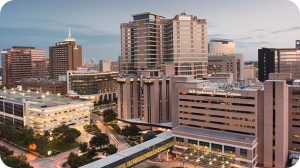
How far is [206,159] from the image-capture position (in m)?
66.1

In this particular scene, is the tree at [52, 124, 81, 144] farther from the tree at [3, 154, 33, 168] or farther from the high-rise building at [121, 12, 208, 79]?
the high-rise building at [121, 12, 208, 79]

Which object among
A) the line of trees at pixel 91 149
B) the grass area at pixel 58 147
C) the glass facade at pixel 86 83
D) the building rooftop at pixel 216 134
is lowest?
the grass area at pixel 58 147

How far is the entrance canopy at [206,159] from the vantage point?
6366cm

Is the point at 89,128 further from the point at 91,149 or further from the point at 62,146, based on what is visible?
the point at 91,149

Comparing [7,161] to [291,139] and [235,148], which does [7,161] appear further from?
[291,139]

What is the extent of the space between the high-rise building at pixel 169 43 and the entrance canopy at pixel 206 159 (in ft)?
193

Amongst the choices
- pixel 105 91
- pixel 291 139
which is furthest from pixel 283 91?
pixel 105 91

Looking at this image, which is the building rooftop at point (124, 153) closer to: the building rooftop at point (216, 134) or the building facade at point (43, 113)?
the building rooftop at point (216, 134)

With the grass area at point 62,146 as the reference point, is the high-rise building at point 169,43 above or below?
above

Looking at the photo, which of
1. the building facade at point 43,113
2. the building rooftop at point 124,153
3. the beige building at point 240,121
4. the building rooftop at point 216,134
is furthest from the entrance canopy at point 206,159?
the building facade at point 43,113

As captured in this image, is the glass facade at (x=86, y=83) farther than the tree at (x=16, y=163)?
Yes

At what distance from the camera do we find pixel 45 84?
600 ft

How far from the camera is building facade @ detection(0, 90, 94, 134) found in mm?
95875

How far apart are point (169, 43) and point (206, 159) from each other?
242 ft
